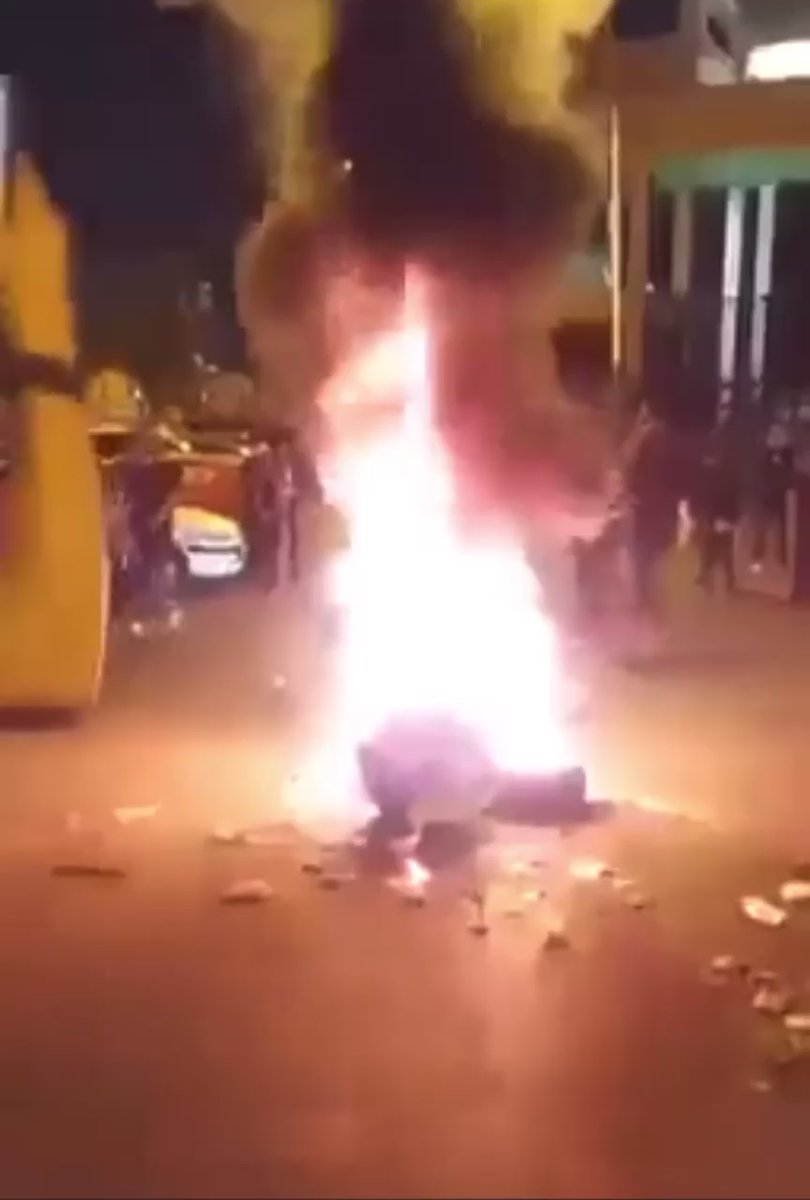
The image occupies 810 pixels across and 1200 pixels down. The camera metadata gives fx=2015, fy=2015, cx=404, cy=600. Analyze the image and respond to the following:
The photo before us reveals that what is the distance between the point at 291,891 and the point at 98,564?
18cm

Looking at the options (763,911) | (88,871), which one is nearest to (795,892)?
(763,911)

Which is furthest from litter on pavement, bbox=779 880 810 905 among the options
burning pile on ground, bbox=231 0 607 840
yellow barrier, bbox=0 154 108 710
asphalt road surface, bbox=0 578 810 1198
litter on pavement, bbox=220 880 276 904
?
yellow barrier, bbox=0 154 108 710

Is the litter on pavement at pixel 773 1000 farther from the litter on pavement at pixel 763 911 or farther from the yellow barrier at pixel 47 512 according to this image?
the yellow barrier at pixel 47 512

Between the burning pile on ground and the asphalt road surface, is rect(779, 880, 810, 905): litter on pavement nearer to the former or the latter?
the asphalt road surface

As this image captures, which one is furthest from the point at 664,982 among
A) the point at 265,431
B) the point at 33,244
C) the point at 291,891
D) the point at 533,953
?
the point at 33,244

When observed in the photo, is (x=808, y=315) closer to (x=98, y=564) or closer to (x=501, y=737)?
(x=501, y=737)

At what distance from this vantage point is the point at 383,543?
2.93ft

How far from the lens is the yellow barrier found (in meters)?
0.89

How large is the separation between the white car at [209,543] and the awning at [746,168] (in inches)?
9.6

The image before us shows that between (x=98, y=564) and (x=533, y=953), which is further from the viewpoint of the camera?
(x=98, y=564)

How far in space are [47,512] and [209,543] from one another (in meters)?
0.07

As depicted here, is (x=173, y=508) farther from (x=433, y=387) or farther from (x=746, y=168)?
(x=746, y=168)

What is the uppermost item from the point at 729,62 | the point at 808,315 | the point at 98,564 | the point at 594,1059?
the point at 729,62

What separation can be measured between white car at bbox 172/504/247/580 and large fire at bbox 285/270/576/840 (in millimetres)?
45
